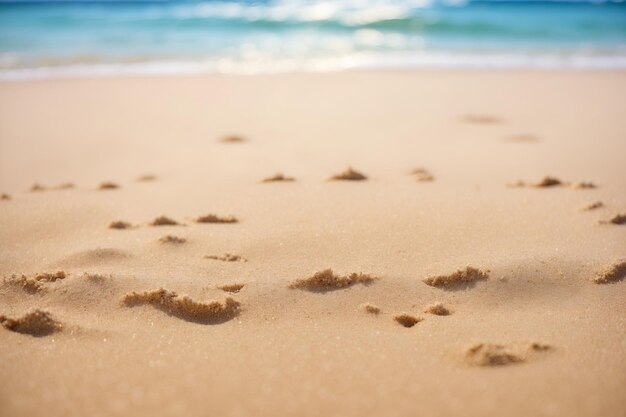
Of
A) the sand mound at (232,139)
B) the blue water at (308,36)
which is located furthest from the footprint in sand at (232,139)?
the blue water at (308,36)

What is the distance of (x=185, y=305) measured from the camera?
1654mm

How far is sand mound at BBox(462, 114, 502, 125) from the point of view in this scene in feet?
12.6

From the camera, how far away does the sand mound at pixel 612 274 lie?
1.77 m

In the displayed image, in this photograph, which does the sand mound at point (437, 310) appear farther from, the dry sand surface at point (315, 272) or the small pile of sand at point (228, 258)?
the small pile of sand at point (228, 258)

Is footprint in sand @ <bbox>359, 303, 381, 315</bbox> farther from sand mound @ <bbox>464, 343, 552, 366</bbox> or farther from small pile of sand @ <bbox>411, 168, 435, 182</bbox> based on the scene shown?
small pile of sand @ <bbox>411, 168, 435, 182</bbox>

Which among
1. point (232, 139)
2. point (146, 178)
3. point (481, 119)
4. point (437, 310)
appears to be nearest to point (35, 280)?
point (146, 178)

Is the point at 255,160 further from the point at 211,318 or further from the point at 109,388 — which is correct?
the point at 109,388

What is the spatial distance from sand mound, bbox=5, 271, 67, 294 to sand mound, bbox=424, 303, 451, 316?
112cm

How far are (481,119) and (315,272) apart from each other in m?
2.51

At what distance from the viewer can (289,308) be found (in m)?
1.67

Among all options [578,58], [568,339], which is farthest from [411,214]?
[578,58]

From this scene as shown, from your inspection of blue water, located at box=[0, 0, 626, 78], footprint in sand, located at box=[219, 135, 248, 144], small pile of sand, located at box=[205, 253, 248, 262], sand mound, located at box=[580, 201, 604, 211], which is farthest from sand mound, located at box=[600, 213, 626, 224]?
blue water, located at box=[0, 0, 626, 78]

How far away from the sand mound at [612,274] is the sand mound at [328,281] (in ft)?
2.27

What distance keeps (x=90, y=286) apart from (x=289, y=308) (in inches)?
24.0
